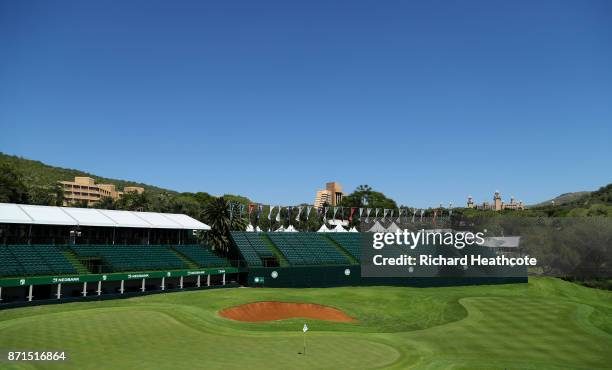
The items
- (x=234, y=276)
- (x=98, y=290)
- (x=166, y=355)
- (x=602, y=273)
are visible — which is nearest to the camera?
(x=166, y=355)

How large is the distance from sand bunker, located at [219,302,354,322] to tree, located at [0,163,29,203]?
246ft

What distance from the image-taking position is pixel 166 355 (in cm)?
2873

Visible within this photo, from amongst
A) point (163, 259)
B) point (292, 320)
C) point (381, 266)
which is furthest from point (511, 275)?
point (163, 259)

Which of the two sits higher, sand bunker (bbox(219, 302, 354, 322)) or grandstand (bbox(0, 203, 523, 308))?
grandstand (bbox(0, 203, 523, 308))

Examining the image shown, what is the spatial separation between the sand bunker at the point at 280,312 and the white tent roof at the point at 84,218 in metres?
22.0

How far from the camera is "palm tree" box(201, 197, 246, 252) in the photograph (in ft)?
241

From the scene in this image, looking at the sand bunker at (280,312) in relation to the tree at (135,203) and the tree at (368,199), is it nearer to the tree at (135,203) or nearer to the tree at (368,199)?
the tree at (135,203)

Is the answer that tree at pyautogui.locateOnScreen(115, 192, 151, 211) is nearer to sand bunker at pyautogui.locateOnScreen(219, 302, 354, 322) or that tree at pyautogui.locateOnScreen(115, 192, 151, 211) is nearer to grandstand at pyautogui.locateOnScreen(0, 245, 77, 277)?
grandstand at pyautogui.locateOnScreen(0, 245, 77, 277)

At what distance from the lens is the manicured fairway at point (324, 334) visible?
29281mm

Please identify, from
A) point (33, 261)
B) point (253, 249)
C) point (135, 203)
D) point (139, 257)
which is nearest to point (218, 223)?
point (253, 249)

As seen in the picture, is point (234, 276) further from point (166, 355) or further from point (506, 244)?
point (506, 244)

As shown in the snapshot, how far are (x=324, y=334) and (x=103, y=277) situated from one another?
86.4 ft

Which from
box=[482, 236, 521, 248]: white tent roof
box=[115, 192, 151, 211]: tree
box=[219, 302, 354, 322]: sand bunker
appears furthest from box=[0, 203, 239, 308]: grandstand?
box=[482, 236, 521, 248]: white tent roof

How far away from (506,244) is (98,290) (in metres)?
102
